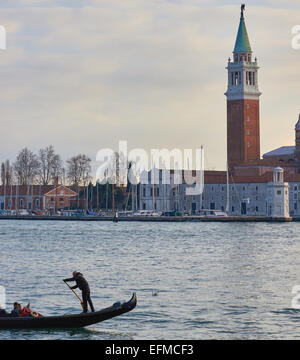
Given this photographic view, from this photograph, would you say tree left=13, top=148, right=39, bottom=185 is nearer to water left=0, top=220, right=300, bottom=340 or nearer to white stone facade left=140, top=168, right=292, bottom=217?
white stone facade left=140, top=168, right=292, bottom=217

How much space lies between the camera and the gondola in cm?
1900

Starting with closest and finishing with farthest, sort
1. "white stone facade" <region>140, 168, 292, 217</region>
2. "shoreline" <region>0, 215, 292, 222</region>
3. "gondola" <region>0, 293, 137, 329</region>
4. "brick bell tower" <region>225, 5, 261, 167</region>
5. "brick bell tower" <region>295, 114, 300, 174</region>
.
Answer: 1. "gondola" <region>0, 293, 137, 329</region>
2. "shoreline" <region>0, 215, 292, 222</region>
3. "white stone facade" <region>140, 168, 292, 217</region>
4. "brick bell tower" <region>225, 5, 261, 167</region>
5. "brick bell tower" <region>295, 114, 300, 174</region>

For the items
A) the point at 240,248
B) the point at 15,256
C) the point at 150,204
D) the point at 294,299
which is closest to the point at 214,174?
the point at 150,204

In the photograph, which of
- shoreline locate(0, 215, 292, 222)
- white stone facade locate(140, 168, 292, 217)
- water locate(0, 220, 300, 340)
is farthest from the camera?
white stone facade locate(140, 168, 292, 217)

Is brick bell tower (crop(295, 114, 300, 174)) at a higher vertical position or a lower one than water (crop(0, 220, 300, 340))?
higher

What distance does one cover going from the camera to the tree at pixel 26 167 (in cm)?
11756

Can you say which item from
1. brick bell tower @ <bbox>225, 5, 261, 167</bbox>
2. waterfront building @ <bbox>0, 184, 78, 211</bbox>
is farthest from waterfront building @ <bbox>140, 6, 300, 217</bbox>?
waterfront building @ <bbox>0, 184, 78, 211</bbox>

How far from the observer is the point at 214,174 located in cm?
11488

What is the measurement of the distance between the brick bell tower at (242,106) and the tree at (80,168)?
19663 mm

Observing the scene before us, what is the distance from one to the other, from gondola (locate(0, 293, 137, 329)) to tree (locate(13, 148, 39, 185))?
99.1 m

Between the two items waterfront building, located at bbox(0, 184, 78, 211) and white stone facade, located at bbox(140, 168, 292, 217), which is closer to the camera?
white stone facade, located at bbox(140, 168, 292, 217)

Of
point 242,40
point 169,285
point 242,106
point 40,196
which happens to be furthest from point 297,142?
point 169,285

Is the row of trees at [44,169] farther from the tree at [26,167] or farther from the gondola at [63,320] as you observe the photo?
the gondola at [63,320]

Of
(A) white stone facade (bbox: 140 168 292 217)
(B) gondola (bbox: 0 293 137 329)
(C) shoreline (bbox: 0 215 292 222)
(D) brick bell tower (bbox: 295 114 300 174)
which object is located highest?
(D) brick bell tower (bbox: 295 114 300 174)
